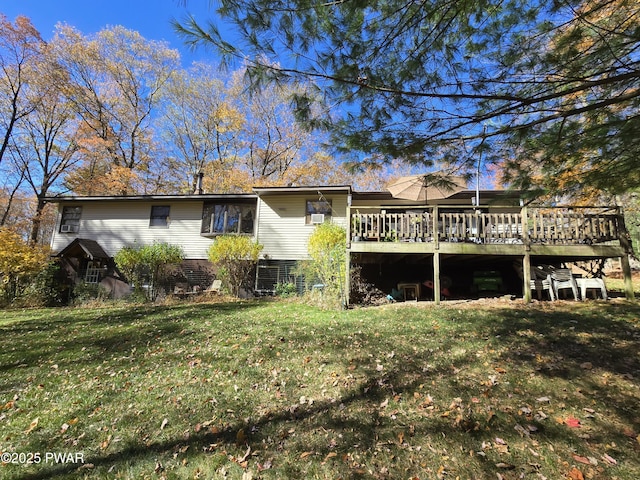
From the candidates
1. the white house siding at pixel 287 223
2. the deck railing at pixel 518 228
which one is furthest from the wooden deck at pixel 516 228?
the white house siding at pixel 287 223

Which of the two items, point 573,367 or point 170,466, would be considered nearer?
point 170,466

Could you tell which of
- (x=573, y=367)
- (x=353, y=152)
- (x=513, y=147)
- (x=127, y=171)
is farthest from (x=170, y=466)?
(x=127, y=171)

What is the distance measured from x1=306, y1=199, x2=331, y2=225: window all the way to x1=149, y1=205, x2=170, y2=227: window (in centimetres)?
689

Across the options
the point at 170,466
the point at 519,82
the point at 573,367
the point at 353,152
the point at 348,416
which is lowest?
the point at 170,466

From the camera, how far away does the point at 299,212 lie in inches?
565

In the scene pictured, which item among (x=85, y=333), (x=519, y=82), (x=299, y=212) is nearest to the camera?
(x=519, y=82)

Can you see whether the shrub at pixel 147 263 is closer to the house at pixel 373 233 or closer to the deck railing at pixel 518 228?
the house at pixel 373 233

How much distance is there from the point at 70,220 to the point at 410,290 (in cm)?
1683

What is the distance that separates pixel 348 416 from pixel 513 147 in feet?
13.4

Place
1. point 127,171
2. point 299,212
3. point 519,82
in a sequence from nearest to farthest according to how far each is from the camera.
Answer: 1. point 519,82
2. point 299,212
3. point 127,171

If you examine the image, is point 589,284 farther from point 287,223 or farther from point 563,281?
point 287,223

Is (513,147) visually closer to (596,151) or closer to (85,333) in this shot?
(596,151)

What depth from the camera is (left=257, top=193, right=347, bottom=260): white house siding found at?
14.0m

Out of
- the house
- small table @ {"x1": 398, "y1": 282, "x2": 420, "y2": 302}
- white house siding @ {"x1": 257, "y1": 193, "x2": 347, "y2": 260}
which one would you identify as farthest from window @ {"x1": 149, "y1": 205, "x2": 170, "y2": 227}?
small table @ {"x1": 398, "y1": 282, "x2": 420, "y2": 302}
